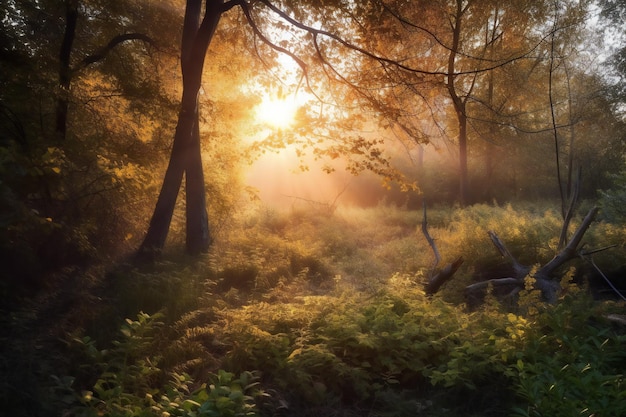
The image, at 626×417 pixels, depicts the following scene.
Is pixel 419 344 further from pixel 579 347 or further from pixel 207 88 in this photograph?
pixel 207 88

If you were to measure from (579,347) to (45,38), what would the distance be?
31.3ft

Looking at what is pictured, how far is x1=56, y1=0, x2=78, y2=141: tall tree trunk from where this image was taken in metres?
7.56

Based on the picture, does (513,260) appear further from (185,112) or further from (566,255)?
(185,112)

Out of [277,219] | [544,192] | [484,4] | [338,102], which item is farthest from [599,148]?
[338,102]

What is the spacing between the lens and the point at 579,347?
168 inches

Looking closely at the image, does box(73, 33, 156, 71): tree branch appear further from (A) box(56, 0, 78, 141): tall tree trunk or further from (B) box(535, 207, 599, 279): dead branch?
(B) box(535, 207, 599, 279): dead branch

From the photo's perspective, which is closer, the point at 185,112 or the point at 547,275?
the point at 547,275

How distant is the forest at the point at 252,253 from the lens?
425 centimetres

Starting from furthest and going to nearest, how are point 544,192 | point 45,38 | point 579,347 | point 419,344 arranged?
point 544,192, point 45,38, point 419,344, point 579,347

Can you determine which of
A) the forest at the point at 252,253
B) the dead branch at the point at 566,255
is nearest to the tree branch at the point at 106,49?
the forest at the point at 252,253

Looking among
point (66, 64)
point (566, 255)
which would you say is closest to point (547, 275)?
point (566, 255)

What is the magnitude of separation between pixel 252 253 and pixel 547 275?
6371 mm

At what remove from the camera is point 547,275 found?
7852 mm

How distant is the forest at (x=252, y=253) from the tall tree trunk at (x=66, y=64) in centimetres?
5
